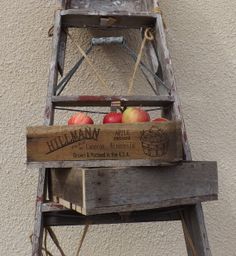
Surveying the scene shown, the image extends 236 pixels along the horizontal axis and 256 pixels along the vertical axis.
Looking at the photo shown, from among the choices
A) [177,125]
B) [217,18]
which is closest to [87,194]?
[177,125]

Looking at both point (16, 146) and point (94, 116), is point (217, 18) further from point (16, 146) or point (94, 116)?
point (16, 146)

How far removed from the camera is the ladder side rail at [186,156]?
140 centimetres

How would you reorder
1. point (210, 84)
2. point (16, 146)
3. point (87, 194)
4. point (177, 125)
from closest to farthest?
point (87, 194)
point (177, 125)
point (16, 146)
point (210, 84)

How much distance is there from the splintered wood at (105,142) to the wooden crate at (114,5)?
1.74 ft

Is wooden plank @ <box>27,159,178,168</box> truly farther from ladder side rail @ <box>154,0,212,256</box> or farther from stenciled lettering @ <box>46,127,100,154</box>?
ladder side rail @ <box>154,0,212,256</box>

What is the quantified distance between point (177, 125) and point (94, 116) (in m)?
0.63

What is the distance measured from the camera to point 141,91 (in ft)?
6.15

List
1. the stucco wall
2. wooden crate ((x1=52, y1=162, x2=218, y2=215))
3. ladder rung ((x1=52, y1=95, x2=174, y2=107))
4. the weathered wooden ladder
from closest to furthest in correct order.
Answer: wooden crate ((x1=52, y1=162, x2=218, y2=215)), the weathered wooden ladder, ladder rung ((x1=52, y1=95, x2=174, y2=107)), the stucco wall

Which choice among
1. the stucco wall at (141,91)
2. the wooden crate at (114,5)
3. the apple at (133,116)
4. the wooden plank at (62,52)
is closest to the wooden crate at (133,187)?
the apple at (133,116)

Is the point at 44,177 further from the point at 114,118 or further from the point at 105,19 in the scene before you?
the point at 105,19

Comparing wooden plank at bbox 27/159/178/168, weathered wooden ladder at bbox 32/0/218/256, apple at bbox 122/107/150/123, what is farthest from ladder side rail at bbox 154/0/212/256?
wooden plank at bbox 27/159/178/168

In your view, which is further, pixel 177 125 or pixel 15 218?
pixel 15 218

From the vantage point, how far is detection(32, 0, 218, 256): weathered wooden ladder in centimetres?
129

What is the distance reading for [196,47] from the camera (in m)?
1.91
